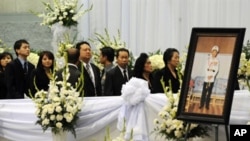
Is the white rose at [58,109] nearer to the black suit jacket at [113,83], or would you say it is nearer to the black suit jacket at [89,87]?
the black suit jacket at [89,87]

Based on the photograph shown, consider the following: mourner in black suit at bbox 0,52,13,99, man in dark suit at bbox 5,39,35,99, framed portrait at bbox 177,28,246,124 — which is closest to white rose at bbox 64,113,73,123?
framed portrait at bbox 177,28,246,124

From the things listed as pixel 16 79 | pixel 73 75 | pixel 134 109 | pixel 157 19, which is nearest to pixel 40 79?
pixel 16 79

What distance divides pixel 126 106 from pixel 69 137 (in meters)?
0.66

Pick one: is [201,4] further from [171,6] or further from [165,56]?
[165,56]

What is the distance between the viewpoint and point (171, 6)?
10219mm

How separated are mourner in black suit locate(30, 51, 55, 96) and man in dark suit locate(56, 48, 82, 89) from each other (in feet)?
1.37

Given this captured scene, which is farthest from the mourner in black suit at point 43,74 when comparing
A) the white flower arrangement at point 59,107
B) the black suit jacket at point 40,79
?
the white flower arrangement at point 59,107

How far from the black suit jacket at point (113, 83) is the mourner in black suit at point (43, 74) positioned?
633 millimetres

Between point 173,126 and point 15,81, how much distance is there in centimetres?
235

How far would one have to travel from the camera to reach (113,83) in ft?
21.8

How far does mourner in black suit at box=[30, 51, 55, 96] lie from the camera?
6629 mm

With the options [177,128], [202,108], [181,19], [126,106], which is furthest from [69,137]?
[181,19]

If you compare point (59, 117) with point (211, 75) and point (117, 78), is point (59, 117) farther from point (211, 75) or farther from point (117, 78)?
point (211, 75)

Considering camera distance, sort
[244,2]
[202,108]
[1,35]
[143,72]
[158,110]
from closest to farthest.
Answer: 1. [202,108]
2. [158,110]
3. [143,72]
4. [244,2]
5. [1,35]
